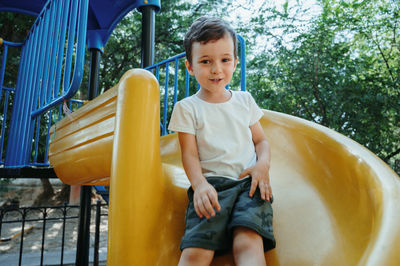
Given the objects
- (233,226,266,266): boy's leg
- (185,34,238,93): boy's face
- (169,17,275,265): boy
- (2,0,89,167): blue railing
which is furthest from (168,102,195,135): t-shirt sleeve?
(2,0,89,167): blue railing

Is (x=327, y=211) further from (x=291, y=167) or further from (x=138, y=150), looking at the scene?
(x=138, y=150)

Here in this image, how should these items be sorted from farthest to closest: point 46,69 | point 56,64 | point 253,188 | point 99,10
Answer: point 99,10, point 46,69, point 56,64, point 253,188

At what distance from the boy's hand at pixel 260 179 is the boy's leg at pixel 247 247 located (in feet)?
0.35

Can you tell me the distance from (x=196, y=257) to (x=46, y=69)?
4.69 feet

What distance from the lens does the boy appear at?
74 cm

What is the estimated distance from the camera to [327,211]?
0.94 m

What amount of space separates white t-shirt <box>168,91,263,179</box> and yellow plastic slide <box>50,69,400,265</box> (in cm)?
12

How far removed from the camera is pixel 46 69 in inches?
65.7

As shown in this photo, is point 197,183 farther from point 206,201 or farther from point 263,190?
point 263,190

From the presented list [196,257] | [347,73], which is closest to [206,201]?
[196,257]

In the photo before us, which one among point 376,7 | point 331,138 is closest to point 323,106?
point 376,7

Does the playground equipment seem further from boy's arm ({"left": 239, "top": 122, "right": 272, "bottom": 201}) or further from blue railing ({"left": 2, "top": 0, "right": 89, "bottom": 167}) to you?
blue railing ({"left": 2, "top": 0, "right": 89, "bottom": 167})

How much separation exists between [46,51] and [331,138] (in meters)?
1.58

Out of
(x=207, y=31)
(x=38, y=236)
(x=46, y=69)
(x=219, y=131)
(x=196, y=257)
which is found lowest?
(x=38, y=236)
